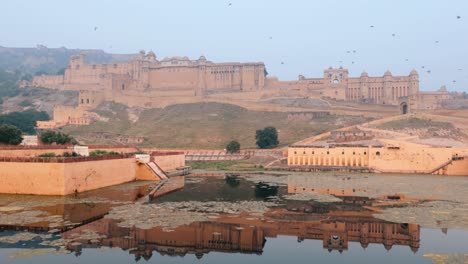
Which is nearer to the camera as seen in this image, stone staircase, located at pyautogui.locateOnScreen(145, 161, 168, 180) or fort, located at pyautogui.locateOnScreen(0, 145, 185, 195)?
fort, located at pyautogui.locateOnScreen(0, 145, 185, 195)

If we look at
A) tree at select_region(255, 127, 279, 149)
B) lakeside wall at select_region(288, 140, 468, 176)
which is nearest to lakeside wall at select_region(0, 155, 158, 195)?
lakeside wall at select_region(288, 140, 468, 176)

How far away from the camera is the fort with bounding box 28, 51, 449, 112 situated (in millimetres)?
75688

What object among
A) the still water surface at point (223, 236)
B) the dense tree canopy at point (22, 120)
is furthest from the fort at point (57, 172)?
the dense tree canopy at point (22, 120)

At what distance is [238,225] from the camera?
57.0 feet

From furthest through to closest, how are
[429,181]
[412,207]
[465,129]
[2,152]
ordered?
[465,129], [429,181], [2,152], [412,207]

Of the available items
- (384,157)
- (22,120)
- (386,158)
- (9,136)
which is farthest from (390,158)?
(22,120)

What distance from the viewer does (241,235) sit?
16.0 m

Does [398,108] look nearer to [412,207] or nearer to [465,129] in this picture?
[465,129]

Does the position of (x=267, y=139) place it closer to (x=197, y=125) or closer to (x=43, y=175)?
(x=197, y=125)

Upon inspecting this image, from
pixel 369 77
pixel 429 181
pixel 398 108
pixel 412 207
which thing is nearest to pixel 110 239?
pixel 412 207

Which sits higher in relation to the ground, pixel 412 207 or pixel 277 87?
pixel 277 87

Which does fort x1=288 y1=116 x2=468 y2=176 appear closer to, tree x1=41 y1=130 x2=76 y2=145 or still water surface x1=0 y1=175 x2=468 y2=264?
still water surface x1=0 y1=175 x2=468 y2=264

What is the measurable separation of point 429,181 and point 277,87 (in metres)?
48.9

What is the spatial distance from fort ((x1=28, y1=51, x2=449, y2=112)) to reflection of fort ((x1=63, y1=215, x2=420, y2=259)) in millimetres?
57076
